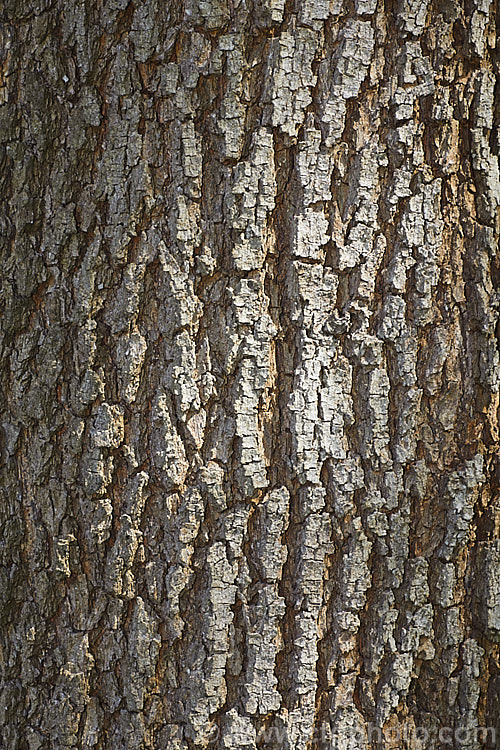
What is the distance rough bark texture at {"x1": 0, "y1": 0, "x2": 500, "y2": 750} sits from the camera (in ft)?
4.05

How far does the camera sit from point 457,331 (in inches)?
51.3

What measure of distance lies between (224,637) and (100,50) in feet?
3.32

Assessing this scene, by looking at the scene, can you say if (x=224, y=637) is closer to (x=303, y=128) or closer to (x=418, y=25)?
(x=303, y=128)

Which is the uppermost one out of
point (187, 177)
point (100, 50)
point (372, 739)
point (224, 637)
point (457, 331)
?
point (100, 50)

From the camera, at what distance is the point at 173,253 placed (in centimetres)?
124

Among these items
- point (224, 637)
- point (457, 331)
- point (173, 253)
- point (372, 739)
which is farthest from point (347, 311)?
point (372, 739)

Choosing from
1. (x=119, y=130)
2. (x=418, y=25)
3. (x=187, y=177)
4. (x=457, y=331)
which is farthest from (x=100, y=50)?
(x=457, y=331)

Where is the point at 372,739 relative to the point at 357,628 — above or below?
below

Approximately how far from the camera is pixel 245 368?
1.24m

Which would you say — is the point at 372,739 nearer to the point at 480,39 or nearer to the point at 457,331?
the point at 457,331

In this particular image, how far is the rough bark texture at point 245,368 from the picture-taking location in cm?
124

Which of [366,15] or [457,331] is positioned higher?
[366,15]

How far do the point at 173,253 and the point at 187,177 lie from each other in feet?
0.42

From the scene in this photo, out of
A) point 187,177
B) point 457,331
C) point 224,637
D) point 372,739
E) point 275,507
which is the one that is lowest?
point 372,739
